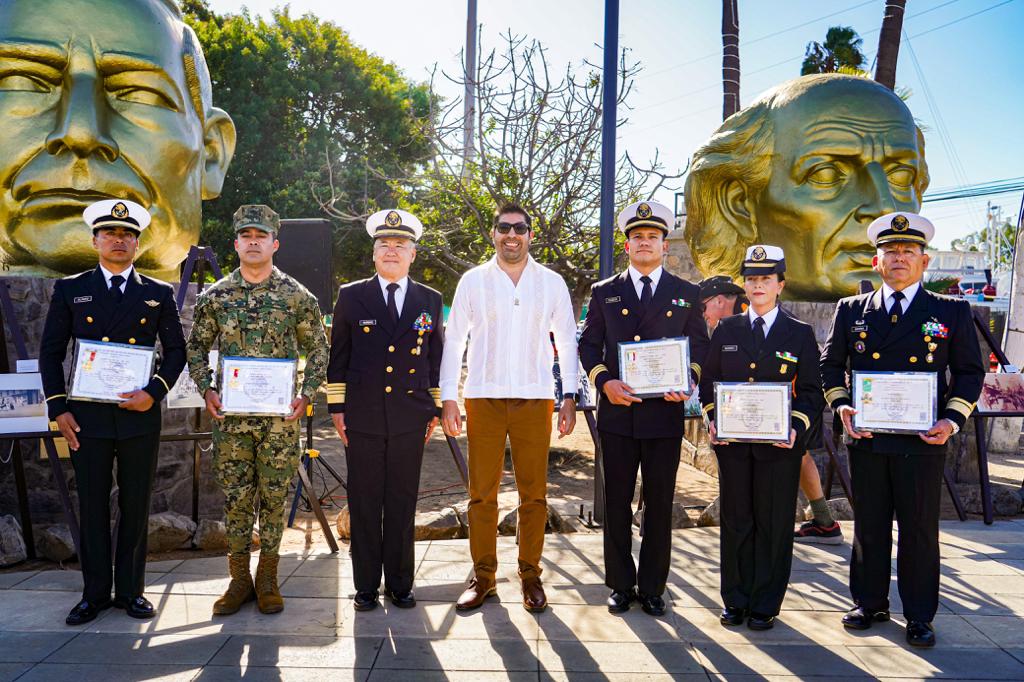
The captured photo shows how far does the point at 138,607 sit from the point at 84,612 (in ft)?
0.78

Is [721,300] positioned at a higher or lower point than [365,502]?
higher

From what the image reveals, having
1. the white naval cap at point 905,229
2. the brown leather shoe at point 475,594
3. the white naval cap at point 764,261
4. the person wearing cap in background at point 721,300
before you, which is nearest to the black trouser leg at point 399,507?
the brown leather shoe at point 475,594

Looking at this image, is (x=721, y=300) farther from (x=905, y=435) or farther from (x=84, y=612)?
(x=84, y=612)

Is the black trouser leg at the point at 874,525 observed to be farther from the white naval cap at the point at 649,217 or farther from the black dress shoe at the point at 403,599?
the black dress shoe at the point at 403,599

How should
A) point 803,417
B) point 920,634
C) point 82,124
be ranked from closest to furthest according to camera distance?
1. point 920,634
2. point 803,417
3. point 82,124

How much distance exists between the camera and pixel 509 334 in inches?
165

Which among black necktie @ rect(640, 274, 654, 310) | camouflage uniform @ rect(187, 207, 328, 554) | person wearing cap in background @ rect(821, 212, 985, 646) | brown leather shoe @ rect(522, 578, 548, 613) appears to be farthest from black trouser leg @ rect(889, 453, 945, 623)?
camouflage uniform @ rect(187, 207, 328, 554)

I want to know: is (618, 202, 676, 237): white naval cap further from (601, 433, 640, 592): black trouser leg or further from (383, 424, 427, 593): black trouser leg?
(383, 424, 427, 593): black trouser leg

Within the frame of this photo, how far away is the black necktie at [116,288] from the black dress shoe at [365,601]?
191 cm

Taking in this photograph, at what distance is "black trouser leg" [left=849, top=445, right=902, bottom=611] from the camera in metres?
3.90

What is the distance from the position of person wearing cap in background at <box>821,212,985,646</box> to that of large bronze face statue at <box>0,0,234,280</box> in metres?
4.75

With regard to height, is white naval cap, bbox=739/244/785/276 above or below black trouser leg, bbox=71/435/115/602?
above

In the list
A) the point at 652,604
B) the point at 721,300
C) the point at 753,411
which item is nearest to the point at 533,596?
the point at 652,604

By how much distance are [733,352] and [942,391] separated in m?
0.98
